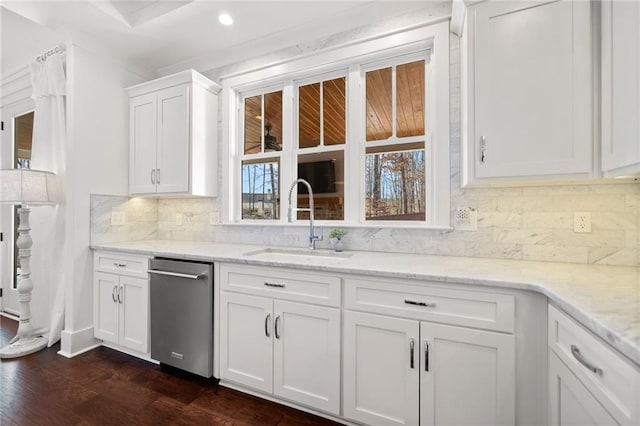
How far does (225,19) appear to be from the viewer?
7.57 ft

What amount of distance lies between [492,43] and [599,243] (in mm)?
1250

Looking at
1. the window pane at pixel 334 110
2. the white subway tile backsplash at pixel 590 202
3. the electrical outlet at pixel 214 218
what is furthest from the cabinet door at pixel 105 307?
the white subway tile backsplash at pixel 590 202

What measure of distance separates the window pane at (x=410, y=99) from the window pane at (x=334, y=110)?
1.45 ft

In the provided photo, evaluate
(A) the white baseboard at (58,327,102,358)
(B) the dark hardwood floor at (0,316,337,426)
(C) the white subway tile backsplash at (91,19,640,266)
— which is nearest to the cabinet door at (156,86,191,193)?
(C) the white subway tile backsplash at (91,19,640,266)

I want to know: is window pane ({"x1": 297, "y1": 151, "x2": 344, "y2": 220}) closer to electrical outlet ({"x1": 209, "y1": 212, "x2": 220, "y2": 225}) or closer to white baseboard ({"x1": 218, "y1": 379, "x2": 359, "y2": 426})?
electrical outlet ({"x1": 209, "y1": 212, "x2": 220, "y2": 225})

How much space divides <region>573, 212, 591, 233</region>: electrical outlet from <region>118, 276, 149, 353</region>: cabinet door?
9.59 feet

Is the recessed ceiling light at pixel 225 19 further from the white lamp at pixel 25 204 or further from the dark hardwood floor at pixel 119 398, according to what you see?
the dark hardwood floor at pixel 119 398

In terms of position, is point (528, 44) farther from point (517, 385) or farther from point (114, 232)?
point (114, 232)

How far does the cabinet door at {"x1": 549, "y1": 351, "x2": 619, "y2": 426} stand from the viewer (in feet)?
2.93

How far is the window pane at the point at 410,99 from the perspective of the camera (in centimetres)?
216

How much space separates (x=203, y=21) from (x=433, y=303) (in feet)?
8.69

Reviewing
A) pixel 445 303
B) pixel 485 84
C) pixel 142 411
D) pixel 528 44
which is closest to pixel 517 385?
pixel 445 303

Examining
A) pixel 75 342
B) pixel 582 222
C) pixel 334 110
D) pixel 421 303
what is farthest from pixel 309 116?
pixel 75 342

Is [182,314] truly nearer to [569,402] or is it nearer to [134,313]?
[134,313]
